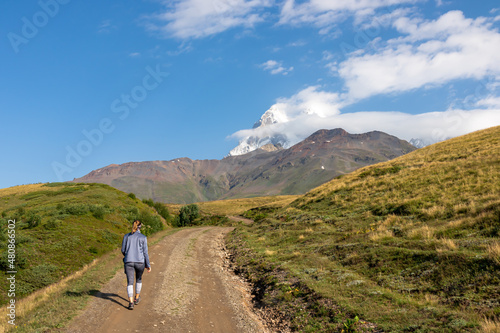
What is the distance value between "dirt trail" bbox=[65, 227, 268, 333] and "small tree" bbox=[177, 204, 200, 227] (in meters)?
44.6

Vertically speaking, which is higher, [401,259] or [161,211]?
[161,211]

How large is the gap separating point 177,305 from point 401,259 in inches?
362

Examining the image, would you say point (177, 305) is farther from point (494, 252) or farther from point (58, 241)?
point (58, 241)

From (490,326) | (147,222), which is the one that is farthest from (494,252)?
(147,222)

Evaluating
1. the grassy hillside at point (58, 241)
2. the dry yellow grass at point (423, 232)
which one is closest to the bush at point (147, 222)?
the grassy hillside at point (58, 241)

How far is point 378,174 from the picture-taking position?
38.6 meters

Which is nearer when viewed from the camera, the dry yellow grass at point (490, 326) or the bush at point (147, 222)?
the dry yellow grass at point (490, 326)

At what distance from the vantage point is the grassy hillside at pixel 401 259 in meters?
8.30

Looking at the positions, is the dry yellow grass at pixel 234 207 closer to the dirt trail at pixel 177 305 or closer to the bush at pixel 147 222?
the bush at pixel 147 222

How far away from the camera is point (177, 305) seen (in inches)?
423

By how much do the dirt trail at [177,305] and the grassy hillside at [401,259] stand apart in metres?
1.54

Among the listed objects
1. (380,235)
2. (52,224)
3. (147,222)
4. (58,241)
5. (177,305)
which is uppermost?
(52,224)

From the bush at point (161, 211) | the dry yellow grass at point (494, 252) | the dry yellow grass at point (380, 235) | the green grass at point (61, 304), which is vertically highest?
the bush at point (161, 211)

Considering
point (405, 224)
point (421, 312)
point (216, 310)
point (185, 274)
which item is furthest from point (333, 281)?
point (405, 224)
